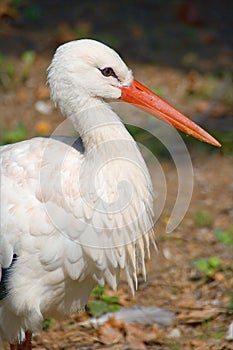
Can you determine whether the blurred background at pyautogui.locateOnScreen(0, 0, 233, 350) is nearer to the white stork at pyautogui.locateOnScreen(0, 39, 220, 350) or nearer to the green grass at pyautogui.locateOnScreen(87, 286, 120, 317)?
the green grass at pyautogui.locateOnScreen(87, 286, 120, 317)

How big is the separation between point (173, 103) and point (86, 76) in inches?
118

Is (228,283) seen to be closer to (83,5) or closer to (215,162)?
(215,162)

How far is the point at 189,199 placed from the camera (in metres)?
5.26

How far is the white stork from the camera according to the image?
3332 mm

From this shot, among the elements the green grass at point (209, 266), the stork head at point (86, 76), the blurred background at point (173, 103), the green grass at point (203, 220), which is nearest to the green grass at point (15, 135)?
the blurred background at point (173, 103)

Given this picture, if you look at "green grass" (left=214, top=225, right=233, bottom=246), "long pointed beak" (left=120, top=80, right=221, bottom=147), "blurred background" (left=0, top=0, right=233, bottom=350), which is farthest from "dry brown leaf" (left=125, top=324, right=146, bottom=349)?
"long pointed beak" (left=120, top=80, right=221, bottom=147)

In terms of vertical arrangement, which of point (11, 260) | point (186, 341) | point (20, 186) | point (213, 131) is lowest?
point (186, 341)

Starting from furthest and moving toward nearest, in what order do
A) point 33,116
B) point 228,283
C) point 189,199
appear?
1. point 33,116
2. point 189,199
3. point 228,283

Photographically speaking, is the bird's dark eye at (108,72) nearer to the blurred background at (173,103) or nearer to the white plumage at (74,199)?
the white plumage at (74,199)

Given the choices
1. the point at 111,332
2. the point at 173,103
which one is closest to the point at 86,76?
the point at 111,332

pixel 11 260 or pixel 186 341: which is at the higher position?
pixel 11 260

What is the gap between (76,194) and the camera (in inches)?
132

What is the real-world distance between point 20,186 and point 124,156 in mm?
464

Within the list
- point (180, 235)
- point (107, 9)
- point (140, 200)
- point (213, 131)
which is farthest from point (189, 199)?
point (107, 9)
